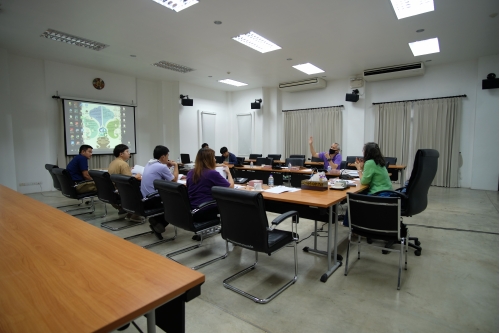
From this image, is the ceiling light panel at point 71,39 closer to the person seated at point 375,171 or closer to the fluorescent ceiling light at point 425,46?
the person seated at point 375,171

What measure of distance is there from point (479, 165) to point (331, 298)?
23.0 feet

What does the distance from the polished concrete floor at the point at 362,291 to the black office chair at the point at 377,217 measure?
1.08 ft

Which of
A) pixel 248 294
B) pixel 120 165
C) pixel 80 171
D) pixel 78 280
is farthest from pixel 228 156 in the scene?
pixel 78 280

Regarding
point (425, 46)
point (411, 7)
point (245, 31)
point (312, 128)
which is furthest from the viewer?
point (312, 128)

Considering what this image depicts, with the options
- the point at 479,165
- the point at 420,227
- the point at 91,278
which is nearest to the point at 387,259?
the point at 420,227

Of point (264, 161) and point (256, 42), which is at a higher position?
point (256, 42)

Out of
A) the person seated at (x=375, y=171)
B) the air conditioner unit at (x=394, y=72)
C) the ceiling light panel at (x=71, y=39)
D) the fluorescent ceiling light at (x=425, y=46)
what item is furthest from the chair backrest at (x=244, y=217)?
the air conditioner unit at (x=394, y=72)

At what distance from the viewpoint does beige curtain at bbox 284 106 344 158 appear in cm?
888

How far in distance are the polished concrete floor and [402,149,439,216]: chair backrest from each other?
0.59 metres

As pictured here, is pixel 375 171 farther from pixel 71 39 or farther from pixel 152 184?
pixel 71 39

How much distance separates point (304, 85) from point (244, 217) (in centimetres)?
766

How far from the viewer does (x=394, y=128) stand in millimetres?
7863

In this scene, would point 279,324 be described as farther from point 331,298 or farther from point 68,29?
point 68,29

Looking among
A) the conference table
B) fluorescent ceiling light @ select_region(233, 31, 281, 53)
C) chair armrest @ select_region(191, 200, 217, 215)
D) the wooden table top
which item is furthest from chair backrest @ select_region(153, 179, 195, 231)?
fluorescent ceiling light @ select_region(233, 31, 281, 53)
